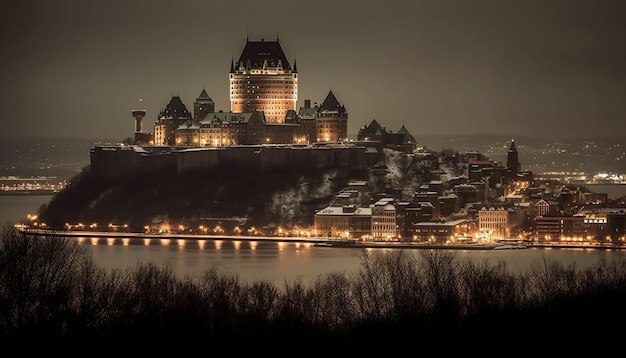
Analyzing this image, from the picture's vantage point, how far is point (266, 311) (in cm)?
2748

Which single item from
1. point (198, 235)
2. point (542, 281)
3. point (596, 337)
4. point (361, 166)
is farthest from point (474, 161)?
point (596, 337)

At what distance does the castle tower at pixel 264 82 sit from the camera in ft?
224

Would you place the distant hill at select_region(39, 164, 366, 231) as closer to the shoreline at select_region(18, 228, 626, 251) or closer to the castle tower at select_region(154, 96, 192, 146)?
the shoreline at select_region(18, 228, 626, 251)

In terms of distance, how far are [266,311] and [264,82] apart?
4132cm

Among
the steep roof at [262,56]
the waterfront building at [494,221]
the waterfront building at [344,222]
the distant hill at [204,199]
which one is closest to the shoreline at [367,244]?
the waterfront building at [344,222]

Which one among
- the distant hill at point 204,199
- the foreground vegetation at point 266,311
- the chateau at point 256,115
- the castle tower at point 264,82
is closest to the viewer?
the foreground vegetation at point 266,311

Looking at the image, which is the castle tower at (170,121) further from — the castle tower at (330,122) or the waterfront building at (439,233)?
the waterfront building at (439,233)

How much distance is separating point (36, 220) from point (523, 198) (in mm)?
17712

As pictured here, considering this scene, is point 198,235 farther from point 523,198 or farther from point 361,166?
point 523,198

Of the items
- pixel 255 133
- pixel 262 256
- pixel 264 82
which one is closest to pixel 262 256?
pixel 262 256

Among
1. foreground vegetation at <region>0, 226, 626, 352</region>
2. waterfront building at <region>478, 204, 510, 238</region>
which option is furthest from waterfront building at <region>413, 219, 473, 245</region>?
foreground vegetation at <region>0, 226, 626, 352</region>

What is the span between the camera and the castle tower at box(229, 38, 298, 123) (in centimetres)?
6825

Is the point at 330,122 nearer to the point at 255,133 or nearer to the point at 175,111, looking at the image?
the point at 255,133

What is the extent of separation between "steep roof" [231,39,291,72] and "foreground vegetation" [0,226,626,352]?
37787 millimetres
